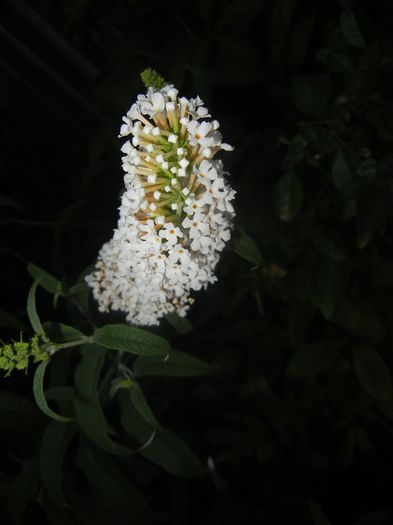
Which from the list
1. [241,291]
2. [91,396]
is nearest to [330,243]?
[241,291]

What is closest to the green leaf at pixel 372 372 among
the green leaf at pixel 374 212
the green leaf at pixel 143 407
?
the green leaf at pixel 374 212

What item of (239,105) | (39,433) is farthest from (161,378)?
(239,105)

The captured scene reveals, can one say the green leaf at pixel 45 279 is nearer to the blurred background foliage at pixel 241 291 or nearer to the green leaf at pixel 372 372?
the blurred background foliage at pixel 241 291

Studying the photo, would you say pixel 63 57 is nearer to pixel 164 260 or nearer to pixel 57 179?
pixel 57 179

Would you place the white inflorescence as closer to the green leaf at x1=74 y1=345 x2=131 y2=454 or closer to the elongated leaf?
the green leaf at x1=74 y1=345 x2=131 y2=454

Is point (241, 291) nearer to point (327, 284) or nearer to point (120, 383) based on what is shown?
point (327, 284)

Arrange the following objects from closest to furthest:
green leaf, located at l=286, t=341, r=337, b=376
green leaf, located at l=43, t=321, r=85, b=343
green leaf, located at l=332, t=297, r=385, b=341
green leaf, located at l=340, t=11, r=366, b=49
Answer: green leaf, located at l=43, t=321, r=85, b=343
green leaf, located at l=340, t=11, r=366, b=49
green leaf, located at l=332, t=297, r=385, b=341
green leaf, located at l=286, t=341, r=337, b=376

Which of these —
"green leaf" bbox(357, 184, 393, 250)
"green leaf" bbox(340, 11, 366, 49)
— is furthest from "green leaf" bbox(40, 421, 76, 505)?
"green leaf" bbox(340, 11, 366, 49)
